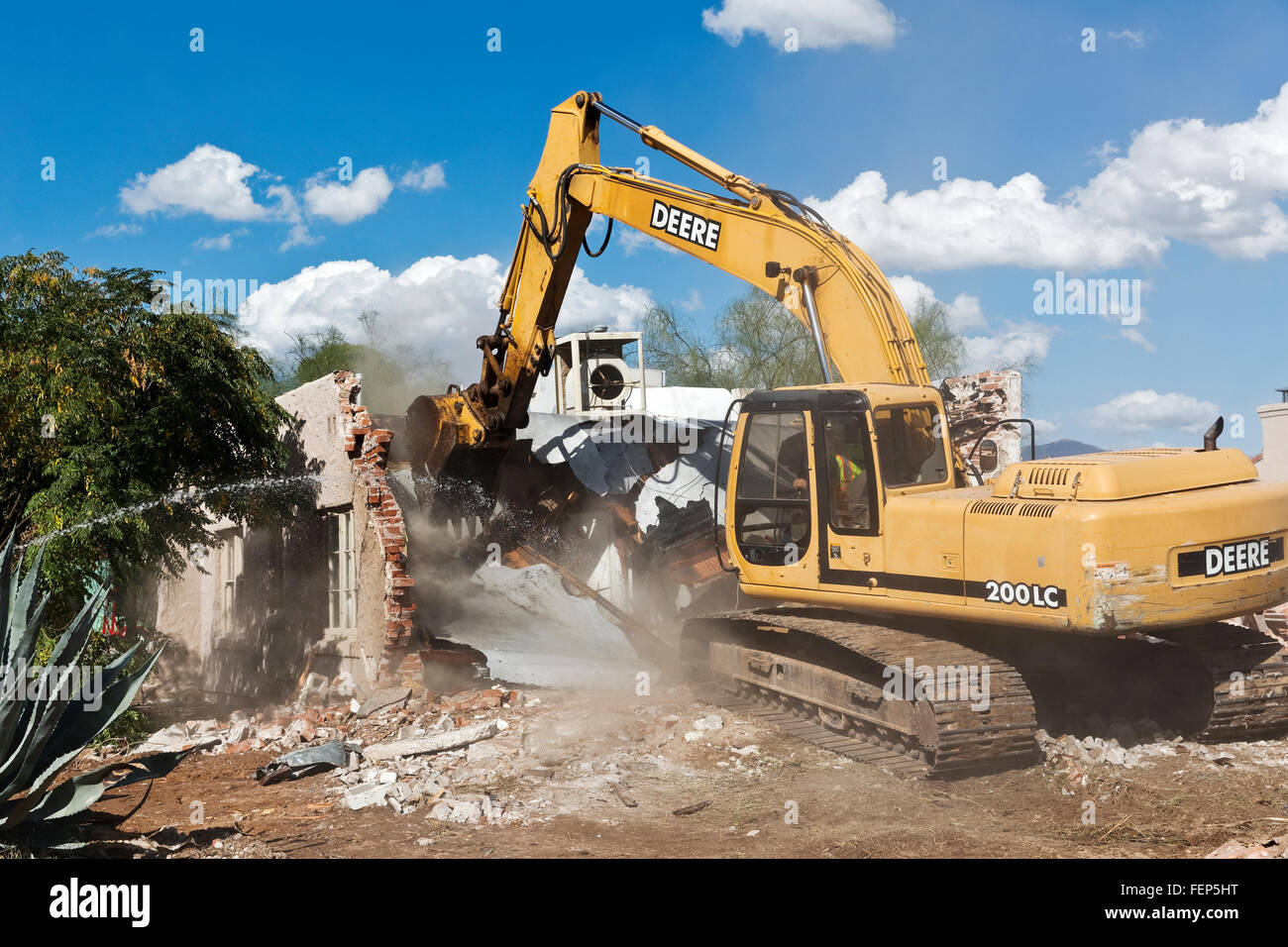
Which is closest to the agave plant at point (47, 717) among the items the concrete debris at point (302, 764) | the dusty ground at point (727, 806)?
the dusty ground at point (727, 806)

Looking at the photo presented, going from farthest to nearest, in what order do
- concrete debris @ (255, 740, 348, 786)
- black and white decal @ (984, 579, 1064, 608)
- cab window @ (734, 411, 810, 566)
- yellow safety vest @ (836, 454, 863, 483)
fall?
cab window @ (734, 411, 810, 566) < concrete debris @ (255, 740, 348, 786) < yellow safety vest @ (836, 454, 863, 483) < black and white decal @ (984, 579, 1064, 608)

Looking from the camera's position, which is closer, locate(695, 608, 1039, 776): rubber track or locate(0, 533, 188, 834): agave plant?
locate(0, 533, 188, 834): agave plant

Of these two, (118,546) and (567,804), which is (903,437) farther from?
(118,546)

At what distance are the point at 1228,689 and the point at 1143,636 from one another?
61 centimetres

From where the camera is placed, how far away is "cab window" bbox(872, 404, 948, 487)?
7387 mm

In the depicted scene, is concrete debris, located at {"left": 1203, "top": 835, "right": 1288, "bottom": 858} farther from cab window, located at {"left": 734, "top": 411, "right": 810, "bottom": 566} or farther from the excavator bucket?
the excavator bucket

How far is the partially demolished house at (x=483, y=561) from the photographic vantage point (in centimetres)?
1044

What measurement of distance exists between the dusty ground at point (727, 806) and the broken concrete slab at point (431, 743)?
169 millimetres

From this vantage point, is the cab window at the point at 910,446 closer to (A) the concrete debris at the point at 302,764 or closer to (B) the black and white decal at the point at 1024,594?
(B) the black and white decal at the point at 1024,594

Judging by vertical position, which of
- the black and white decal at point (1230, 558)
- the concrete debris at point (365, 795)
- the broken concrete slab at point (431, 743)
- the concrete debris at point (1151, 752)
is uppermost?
the black and white decal at point (1230, 558)

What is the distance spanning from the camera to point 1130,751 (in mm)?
7008

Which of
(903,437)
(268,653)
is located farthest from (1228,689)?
(268,653)

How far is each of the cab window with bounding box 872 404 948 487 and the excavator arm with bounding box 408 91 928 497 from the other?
0.52m

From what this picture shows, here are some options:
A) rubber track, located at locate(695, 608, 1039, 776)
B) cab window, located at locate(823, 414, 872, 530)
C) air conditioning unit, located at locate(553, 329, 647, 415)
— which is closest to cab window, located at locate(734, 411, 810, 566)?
cab window, located at locate(823, 414, 872, 530)
